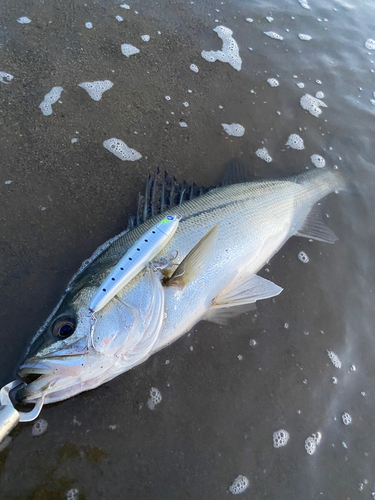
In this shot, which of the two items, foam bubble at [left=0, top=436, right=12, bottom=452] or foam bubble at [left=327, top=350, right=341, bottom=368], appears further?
foam bubble at [left=327, top=350, right=341, bottom=368]

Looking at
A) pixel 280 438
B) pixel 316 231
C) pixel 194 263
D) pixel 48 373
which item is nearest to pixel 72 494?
pixel 48 373

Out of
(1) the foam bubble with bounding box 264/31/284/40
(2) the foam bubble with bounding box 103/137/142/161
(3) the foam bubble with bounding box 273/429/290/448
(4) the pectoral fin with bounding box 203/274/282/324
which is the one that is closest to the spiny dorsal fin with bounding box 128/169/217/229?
(2) the foam bubble with bounding box 103/137/142/161

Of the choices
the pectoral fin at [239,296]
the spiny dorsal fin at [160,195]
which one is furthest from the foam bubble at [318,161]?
the pectoral fin at [239,296]

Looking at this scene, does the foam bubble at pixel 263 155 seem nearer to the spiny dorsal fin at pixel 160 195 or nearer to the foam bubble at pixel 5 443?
the spiny dorsal fin at pixel 160 195

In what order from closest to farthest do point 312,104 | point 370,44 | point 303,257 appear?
point 303,257
point 312,104
point 370,44

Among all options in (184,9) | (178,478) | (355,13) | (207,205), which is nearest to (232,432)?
(178,478)

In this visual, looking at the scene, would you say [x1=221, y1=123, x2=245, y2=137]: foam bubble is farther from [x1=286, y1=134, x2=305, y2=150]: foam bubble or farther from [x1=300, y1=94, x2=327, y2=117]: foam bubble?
[x1=300, y1=94, x2=327, y2=117]: foam bubble

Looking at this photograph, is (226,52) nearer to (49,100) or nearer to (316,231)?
(49,100)
